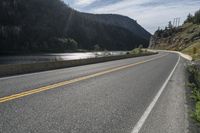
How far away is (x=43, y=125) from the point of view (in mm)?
5941

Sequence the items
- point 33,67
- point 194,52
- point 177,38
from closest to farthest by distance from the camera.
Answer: point 33,67 → point 194,52 → point 177,38

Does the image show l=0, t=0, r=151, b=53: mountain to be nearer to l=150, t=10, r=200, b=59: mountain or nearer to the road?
l=150, t=10, r=200, b=59: mountain

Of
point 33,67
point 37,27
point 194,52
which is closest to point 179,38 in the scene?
point 37,27

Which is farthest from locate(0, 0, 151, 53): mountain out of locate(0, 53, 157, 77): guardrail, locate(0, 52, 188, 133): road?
locate(0, 52, 188, 133): road

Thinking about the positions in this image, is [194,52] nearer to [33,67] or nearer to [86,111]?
[33,67]

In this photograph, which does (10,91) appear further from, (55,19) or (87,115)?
(55,19)

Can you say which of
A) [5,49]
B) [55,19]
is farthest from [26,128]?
[55,19]

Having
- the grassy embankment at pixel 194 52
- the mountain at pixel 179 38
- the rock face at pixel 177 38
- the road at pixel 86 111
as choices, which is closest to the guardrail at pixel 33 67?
the road at pixel 86 111

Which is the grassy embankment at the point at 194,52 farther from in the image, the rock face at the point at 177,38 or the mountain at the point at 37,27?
the mountain at the point at 37,27

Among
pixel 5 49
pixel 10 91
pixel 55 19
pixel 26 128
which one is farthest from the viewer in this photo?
pixel 55 19

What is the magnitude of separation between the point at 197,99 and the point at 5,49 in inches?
5023

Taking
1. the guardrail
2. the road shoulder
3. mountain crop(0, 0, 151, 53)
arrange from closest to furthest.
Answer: the road shoulder → the guardrail → mountain crop(0, 0, 151, 53)

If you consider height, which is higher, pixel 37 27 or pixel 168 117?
pixel 37 27

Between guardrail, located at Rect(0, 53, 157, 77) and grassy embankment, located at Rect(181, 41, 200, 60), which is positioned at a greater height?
guardrail, located at Rect(0, 53, 157, 77)
